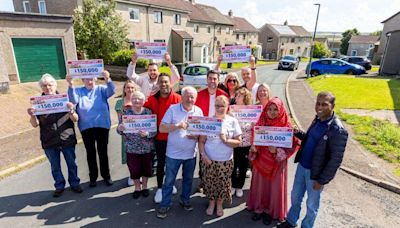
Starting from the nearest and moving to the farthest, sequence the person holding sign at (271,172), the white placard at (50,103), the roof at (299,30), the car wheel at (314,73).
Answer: the person holding sign at (271,172) → the white placard at (50,103) → the car wheel at (314,73) → the roof at (299,30)

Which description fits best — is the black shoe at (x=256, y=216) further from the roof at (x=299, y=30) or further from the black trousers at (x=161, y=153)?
the roof at (x=299, y=30)

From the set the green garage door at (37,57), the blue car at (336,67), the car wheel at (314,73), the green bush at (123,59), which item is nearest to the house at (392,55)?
the blue car at (336,67)

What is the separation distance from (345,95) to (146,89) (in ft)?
38.5

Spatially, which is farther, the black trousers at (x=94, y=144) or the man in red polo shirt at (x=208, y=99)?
the black trousers at (x=94, y=144)

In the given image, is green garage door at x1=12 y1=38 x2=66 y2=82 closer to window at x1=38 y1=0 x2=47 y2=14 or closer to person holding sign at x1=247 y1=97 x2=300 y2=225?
window at x1=38 y1=0 x2=47 y2=14

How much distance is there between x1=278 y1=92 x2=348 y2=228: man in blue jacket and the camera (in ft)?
10.1

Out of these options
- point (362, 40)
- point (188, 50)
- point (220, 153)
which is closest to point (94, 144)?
point (220, 153)

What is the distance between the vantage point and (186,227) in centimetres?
391

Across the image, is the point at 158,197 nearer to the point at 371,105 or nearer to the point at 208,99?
the point at 208,99

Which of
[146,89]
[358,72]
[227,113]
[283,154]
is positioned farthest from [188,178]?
[358,72]

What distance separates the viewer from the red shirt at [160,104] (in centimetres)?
413

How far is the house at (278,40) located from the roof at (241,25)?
7.17m

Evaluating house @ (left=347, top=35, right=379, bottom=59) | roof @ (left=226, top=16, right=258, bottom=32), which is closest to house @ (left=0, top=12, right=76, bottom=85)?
roof @ (left=226, top=16, right=258, bottom=32)

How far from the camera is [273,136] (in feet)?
11.7
